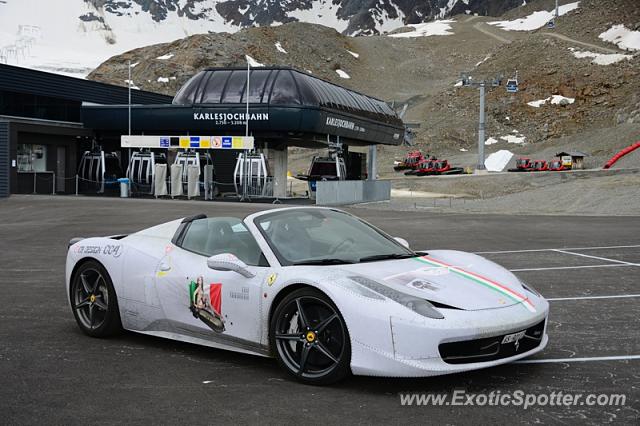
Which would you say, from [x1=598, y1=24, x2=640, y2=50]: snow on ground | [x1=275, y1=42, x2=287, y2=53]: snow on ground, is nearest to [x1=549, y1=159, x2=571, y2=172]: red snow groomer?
[x1=598, y1=24, x2=640, y2=50]: snow on ground

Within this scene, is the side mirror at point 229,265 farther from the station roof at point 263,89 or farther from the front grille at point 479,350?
the station roof at point 263,89

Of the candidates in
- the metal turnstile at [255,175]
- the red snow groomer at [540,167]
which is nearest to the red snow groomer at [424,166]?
A: the red snow groomer at [540,167]

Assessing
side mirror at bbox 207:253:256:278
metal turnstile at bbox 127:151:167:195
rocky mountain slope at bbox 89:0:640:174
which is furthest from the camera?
rocky mountain slope at bbox 89:0:640:174

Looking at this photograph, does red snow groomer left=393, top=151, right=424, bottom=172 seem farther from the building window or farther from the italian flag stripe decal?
the italian flag stripe decal

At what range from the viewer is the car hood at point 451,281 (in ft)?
17.6

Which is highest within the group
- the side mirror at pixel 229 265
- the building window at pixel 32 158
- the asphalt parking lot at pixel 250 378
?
the building window at pixel 32 158

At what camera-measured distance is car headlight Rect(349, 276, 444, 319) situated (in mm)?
5074

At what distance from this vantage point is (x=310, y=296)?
543 centimetres

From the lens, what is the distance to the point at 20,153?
42688 mm

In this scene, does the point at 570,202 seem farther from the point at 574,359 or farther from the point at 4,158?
the point at 574,359

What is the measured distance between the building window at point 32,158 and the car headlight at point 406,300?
40875 millimetres

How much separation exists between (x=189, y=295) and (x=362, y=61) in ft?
546

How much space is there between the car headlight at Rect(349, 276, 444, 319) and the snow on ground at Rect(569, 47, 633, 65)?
111 meters

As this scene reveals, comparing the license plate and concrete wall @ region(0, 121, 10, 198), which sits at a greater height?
concrete wall @ region(0, 121, 10, 198)
